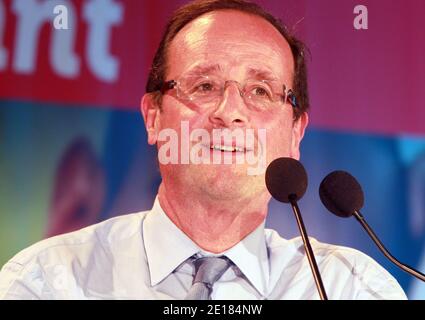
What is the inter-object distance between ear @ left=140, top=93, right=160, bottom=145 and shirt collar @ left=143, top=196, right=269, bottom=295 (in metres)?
0.21

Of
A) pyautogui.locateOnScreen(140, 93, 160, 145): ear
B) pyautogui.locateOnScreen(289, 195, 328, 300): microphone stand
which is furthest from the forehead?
pyautogui.locateOnScreen(289, 195, 328, 300): microphone stand

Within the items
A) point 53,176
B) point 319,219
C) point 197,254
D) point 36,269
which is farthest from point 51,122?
point 319,219

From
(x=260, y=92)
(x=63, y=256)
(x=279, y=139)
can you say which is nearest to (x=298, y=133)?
(x=279, y=139)

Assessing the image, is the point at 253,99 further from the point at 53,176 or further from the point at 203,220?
the point at 53,176

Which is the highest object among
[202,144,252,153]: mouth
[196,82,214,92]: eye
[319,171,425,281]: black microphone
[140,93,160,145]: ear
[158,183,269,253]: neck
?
[196,82,214,92]: eye

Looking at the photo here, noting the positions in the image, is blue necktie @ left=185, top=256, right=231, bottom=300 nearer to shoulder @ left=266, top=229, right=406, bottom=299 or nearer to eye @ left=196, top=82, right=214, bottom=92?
shoulder @ left=266, top=229, right=406, bottom=299

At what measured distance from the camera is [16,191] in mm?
2100

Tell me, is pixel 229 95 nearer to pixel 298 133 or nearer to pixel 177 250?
pixel 298 133

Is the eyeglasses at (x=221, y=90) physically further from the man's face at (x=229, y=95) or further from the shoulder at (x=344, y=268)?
the shoulder at (x=344, y=268)

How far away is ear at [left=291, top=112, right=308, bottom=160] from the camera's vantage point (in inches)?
85.7

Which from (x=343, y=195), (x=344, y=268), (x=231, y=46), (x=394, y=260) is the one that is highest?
(x=231, y=46)

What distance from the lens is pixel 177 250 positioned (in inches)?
79.9

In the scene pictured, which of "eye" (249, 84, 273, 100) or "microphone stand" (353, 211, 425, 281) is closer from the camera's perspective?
"microphone stand" (353, 211, 425, 281)

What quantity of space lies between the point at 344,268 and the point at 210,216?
452 millimetres
